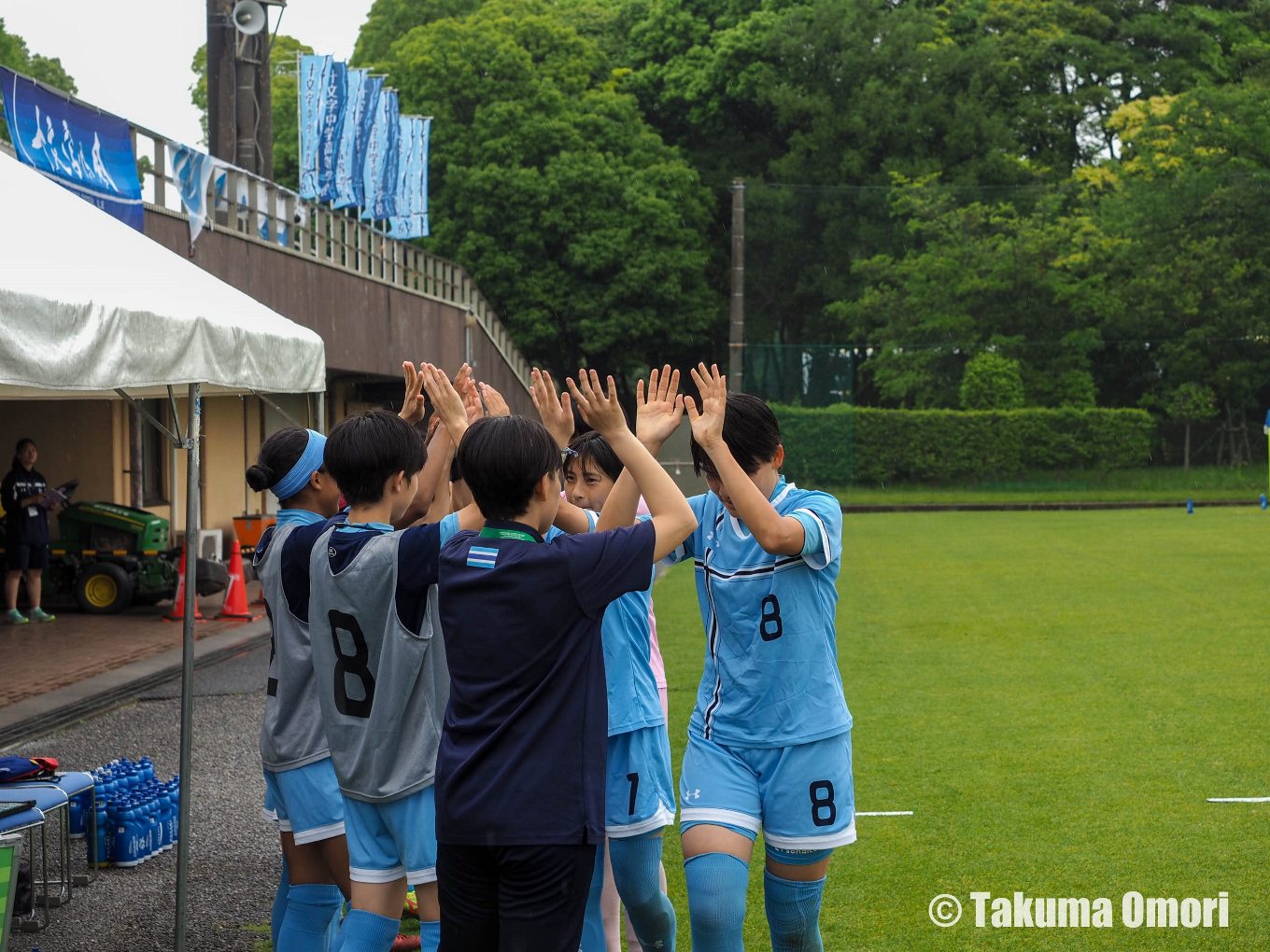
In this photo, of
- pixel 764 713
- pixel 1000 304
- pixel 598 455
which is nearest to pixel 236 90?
pixel 598 455

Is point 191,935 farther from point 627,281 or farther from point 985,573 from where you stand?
point 627,281

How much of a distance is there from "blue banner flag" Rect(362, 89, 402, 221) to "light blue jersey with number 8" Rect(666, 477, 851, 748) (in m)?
22.7

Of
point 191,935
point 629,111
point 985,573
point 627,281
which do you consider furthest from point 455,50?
point 191,935

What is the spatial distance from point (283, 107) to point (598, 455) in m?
44.9

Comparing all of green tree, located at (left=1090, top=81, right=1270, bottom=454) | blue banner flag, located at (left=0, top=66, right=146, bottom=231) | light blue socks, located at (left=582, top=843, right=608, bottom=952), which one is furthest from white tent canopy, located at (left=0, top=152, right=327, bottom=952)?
green tree, located at (left=1090, top=81, right=1270, bottom=454)

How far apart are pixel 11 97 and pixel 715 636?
903 centimetres

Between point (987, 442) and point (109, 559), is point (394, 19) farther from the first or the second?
point (109, 559)

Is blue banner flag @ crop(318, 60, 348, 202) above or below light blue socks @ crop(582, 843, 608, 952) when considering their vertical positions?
above

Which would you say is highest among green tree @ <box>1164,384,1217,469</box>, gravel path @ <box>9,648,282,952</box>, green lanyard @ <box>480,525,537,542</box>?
green tree @ <box>1164,384,1217,469</box>

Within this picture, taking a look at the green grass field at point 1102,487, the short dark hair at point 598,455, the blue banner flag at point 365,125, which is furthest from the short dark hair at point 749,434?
the green grass field at point 1102,487

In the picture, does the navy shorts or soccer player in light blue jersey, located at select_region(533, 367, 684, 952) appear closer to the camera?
soccer player in light blue jersey, located at select_region(533, 367, 684, 952)

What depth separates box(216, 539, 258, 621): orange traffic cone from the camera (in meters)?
12.7

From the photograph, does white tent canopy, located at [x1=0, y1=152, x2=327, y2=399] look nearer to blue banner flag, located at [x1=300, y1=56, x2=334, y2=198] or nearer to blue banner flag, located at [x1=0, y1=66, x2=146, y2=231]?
blue banner flag, located at [x1=0, y1=66, x2=146, y2=231]

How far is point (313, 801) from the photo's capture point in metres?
3.61
